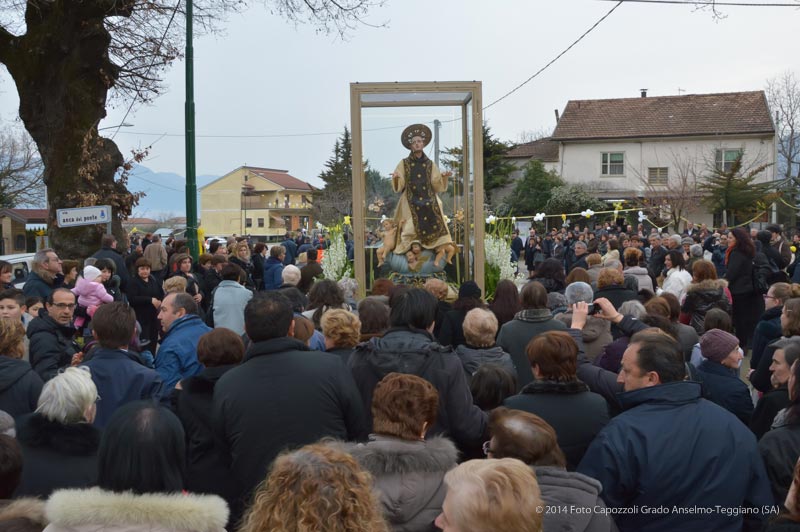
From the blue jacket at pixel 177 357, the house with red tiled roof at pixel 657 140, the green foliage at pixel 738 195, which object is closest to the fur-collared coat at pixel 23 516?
the blue jacket at pixel 177 357

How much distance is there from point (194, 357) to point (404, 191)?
8090 mm

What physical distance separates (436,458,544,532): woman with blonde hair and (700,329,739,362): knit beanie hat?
297 cm

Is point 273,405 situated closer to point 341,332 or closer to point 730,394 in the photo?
point 341,332

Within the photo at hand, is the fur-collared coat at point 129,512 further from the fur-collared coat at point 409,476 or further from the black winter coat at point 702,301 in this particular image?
the black winter coat at point 702,301

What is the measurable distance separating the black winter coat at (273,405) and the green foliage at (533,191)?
3539 cm

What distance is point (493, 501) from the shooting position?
2.16m

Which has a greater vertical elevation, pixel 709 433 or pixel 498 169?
pixel 498 169

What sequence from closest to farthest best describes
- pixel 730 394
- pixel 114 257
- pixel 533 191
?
1. pixel 730 394
2. pixel 114 257
3. pixel 533 191

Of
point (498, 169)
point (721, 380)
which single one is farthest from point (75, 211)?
point (498, 169)

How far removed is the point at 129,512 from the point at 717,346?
3761mm

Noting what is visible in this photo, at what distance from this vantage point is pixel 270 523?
6.82 feet

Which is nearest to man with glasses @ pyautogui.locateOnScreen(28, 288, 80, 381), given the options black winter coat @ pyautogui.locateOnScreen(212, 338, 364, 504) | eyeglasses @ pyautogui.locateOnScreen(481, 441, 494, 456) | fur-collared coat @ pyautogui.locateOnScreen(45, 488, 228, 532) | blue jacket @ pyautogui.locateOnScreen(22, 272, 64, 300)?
black winter coat @ pyautogui.locateOnScreen(212, 338, 364, 504)

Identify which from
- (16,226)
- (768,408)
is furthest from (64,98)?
(16,226)

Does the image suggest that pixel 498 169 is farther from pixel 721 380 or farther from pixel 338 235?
pixel 721 380
